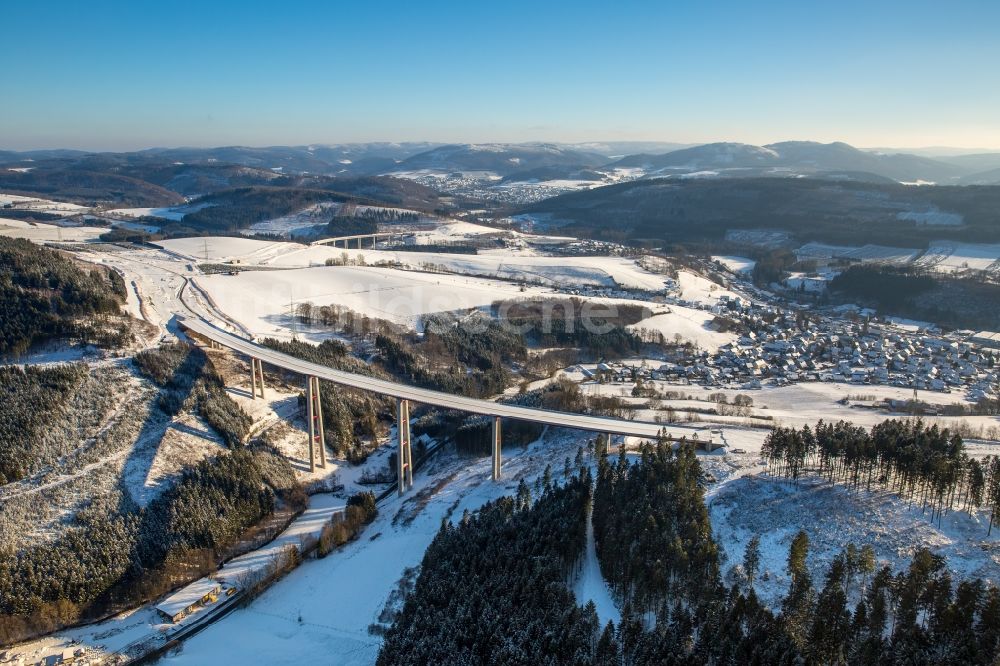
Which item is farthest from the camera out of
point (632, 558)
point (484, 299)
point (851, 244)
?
point (851, 244)

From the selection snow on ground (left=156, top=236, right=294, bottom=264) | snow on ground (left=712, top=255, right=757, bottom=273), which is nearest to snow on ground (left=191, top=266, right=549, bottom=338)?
snow on ground (left=156, top=236, right=294, bottom=264)

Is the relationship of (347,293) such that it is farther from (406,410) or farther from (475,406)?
(475,406)

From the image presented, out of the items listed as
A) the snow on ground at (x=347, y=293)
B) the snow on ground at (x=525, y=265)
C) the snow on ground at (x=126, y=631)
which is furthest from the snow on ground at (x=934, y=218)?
the snow on ground at (x=126, y=631)

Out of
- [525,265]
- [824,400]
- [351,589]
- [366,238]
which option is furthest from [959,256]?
[351,589]

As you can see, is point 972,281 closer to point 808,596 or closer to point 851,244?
point 851,244

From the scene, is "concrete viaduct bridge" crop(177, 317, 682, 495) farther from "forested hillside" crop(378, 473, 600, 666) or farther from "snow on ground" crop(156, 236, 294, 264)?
"snow on ground" crop(156, 236, 294, 264)

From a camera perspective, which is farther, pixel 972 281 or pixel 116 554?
pixel 972 281

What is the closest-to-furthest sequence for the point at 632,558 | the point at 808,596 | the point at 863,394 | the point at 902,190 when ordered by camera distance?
the point at 808,596, the point at 632,558, the point at 863,394, the point at 902,190

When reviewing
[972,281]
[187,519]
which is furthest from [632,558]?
[972,281]

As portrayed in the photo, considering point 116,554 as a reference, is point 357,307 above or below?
above
